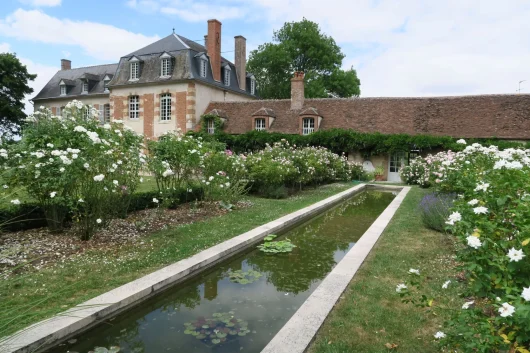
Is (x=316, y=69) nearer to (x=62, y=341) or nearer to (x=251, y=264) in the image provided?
(x=251, y=264)

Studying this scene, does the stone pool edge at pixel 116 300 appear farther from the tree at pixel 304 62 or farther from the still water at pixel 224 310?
the tree at pixel 304 62

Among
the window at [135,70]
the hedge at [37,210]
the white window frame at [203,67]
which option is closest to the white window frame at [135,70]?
the window at [135,70]

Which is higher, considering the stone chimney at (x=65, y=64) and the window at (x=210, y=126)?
the stone chimney at (x=65, y=64)

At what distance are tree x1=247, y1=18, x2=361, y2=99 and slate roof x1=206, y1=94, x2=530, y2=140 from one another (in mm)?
10757

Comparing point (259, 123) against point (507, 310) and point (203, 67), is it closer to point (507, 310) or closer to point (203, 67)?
point (203, 67)

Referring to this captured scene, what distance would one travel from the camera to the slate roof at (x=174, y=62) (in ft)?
74.9

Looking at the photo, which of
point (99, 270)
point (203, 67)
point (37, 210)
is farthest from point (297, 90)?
point (99, 270)

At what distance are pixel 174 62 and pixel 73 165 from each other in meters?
19.5

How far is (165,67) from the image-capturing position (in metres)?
23.5

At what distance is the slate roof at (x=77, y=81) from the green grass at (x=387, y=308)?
2964 cm

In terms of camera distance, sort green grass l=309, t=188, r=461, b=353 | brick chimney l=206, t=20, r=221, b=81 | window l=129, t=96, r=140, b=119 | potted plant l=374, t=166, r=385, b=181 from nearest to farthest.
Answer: green grass l=309, t=188, r=461, b=353 → potted plant l=374, t=166, r=385, b=181 → window l=129, t=96, r=140, b=119 → brick chimney l=206, t=20, r=221, b=81

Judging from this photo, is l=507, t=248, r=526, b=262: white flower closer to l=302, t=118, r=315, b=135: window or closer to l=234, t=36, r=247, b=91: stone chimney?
l=302, t=118, r=315, b=135: window

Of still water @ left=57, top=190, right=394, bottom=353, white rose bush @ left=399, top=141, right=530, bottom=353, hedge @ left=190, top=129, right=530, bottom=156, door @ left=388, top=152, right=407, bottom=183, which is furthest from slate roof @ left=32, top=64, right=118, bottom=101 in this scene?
white rose bush @ left=399, top=141, right=530, bottom=353

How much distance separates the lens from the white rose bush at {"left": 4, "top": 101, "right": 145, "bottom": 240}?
551 cm
